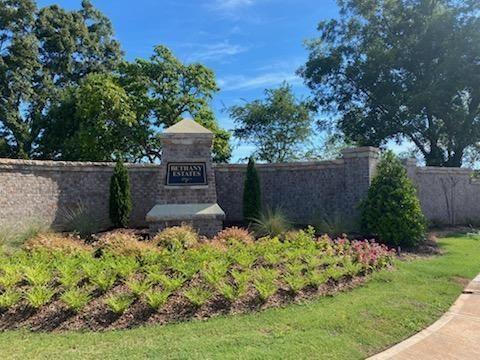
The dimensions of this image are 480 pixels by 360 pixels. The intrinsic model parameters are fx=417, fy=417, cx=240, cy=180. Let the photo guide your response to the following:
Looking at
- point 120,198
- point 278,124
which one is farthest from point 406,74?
point 120,198

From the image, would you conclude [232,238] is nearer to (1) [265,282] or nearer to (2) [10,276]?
(1) [265,282]

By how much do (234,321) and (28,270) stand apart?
3.08 m

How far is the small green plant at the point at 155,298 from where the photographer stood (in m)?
5.11

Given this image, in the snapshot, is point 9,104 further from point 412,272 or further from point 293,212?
point 412,272

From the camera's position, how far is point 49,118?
23.2 metres

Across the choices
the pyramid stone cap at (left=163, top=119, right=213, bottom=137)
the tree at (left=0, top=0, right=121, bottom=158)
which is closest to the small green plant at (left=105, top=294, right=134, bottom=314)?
the pyramid stone cap at (left=163, top=119, right=213, bottom=137)

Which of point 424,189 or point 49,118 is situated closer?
point 424,189

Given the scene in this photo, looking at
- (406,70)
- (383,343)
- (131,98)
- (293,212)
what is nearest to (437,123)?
(406,70)

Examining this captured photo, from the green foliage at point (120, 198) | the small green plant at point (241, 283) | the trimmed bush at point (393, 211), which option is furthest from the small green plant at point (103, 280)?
the trimmed bush at point (393, 211)

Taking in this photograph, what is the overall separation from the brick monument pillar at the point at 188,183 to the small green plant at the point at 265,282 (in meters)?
4.53

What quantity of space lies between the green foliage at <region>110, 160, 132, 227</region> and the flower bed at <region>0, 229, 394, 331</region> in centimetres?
383

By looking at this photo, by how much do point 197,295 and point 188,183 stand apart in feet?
20.0

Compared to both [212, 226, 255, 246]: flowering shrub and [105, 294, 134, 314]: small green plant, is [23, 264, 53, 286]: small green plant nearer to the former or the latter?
[105, 294, 134, 314]: small green plant

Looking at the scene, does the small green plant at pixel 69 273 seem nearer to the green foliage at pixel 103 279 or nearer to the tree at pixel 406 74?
the green foliage at pixel 103 279
